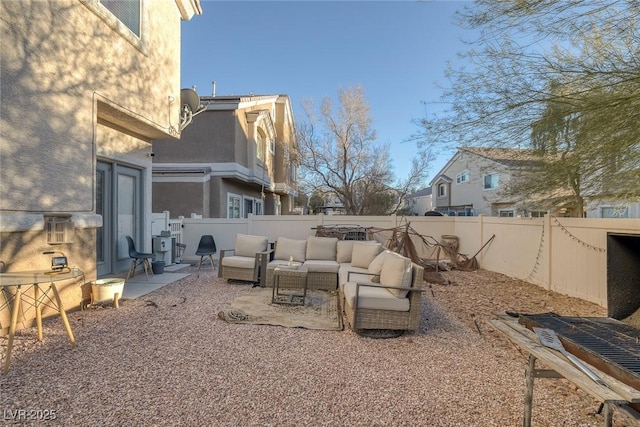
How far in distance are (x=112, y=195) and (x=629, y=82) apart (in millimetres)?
8202

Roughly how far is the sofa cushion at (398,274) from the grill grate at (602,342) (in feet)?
5.43

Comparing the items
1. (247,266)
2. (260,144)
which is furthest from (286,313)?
(260,144)

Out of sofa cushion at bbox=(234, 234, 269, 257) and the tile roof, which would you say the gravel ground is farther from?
the tile roof

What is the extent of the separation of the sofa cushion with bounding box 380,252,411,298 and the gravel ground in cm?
61

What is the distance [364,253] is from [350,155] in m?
8.44

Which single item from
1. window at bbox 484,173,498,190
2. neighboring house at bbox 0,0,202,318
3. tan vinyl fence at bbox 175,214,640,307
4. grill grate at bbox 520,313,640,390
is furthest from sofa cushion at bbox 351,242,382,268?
window at bbox 484,173,498,190

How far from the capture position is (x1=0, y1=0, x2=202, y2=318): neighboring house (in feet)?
12.5

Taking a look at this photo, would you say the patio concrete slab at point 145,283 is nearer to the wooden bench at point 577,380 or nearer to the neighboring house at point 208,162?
the neighboring house at point 208,162

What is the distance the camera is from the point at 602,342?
2.04m

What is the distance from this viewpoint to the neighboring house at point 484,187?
562cm

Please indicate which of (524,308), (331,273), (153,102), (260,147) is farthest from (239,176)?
(524,308)

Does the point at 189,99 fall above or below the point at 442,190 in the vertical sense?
above

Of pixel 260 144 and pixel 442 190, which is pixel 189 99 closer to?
pixel 260 144

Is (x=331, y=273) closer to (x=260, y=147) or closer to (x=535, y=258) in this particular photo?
(x=535, y=258)
